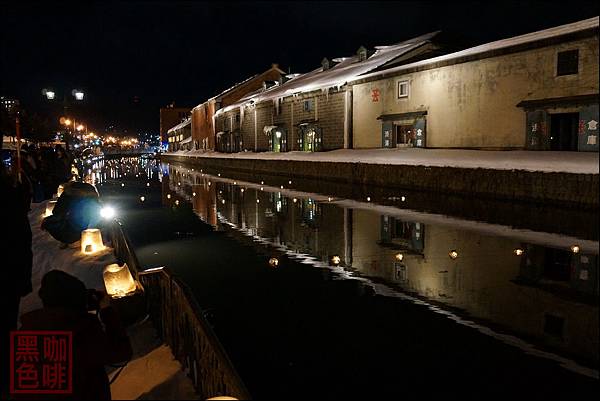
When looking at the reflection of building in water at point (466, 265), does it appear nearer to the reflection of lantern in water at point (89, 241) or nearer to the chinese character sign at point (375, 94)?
the reflection of lantern in water at point (89, 241)

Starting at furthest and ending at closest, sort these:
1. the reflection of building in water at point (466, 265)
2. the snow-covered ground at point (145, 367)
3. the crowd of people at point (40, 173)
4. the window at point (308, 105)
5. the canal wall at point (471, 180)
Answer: the window at point (308, 105) → the crowd of people at point (40, 173) → the canal wall at point (471, 180) → the reflection of building in water at point (466, 265) → the snow-covered ground at point (145, 367)

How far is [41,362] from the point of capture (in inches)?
122

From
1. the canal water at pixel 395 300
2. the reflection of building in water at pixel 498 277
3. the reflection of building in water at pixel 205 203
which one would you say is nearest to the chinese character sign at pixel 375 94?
the reflection of building in water at pixel 205 203

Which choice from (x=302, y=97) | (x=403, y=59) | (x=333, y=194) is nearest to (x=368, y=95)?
(x=403, y=59)

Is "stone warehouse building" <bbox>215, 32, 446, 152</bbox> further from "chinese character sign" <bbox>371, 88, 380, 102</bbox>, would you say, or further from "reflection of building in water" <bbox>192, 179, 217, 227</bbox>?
"reflection of building in water" <bbox>192, 179, 217, 227</bbox>

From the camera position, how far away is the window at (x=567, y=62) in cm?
1956

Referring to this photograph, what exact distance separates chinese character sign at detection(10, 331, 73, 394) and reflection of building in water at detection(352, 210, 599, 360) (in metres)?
4.83

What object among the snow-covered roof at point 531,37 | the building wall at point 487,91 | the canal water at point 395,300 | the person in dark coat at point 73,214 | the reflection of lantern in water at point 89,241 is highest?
the snow-covered roof at point 531,37

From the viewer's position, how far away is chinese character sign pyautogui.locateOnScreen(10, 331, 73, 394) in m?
3.02

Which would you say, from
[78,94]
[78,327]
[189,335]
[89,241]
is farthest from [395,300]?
[78,94]

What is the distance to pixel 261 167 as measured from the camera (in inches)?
1469

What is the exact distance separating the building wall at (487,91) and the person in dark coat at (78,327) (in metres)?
21.1

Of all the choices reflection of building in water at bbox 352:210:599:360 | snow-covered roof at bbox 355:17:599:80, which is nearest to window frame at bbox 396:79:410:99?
snow-covered roof at bbox 355:17:599:80

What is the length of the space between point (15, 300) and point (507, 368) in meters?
4.48
